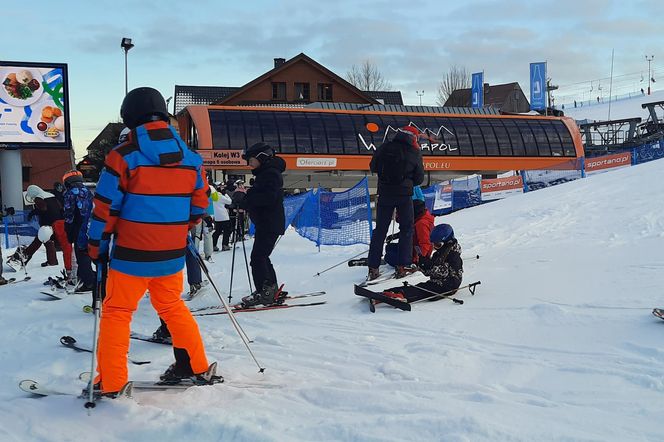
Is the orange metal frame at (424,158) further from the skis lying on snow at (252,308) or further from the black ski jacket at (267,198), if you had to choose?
the skis lying on snow at (252,308)

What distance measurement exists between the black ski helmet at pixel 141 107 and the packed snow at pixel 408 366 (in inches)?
62.5

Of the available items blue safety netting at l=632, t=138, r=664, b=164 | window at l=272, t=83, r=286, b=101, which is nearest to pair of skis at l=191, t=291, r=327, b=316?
blue safety netting at l=632, t=138, r=664, b=164

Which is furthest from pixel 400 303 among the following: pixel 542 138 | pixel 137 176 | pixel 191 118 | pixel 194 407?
pixel 542 138

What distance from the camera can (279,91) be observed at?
42.8 m

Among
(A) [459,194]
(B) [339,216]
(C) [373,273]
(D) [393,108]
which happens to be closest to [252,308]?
(C) [373,273]

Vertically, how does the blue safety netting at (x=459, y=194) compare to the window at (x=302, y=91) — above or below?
below

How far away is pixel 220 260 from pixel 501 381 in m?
8.10

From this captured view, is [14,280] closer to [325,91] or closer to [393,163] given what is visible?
[393,163]

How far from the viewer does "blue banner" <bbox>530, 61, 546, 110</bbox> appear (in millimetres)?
38031

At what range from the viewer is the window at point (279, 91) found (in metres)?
42.6

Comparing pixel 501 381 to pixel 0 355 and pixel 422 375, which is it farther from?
pixel 0 355

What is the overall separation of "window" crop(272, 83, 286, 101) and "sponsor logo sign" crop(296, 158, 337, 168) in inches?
767

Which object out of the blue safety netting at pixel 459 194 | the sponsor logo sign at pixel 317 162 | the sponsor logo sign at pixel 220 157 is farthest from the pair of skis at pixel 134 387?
the sponsor logo sign at pixel 317 162

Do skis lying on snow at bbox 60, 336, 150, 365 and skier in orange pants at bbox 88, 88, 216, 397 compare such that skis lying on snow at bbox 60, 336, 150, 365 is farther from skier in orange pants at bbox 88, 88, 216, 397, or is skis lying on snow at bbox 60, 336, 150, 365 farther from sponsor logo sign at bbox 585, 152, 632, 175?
sponsor logo sign at bbox 585, 152, 632, 175
